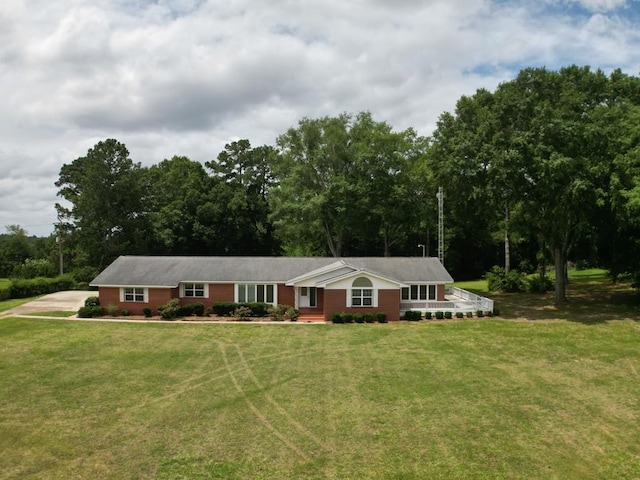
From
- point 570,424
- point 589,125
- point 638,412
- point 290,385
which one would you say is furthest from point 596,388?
point 589,125

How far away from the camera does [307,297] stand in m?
38.3

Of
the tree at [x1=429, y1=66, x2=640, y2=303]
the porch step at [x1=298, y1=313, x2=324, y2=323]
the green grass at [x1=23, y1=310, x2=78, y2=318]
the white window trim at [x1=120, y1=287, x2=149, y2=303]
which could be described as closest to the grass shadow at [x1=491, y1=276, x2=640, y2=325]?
the tree at [x1=429, y1=66, x2=640, y2=303]

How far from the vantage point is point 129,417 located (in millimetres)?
16953

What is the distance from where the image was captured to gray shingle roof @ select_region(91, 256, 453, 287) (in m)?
37.4

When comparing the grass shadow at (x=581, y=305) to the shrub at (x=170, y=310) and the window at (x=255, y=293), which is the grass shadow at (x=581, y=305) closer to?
the window at (x=255, y=293)

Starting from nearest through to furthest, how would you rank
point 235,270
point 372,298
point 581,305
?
point 372,298
point 235,270
point 581,305

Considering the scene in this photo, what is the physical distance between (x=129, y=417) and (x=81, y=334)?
52.2 ft

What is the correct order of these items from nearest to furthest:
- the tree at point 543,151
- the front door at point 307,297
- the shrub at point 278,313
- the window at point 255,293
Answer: the tree at point 543,151, the shrub at point 278,313, the window at point 255,293, the front door at point 307,297

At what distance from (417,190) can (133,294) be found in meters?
34.9

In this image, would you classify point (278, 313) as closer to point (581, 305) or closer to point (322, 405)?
point (322, 405)

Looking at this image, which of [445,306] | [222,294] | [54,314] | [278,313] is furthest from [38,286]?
[445,306]

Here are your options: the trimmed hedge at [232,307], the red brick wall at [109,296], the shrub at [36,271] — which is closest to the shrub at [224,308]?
the trimmed hedge at [232,307]

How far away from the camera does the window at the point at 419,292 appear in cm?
3825

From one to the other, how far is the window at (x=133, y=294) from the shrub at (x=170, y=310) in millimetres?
2270
